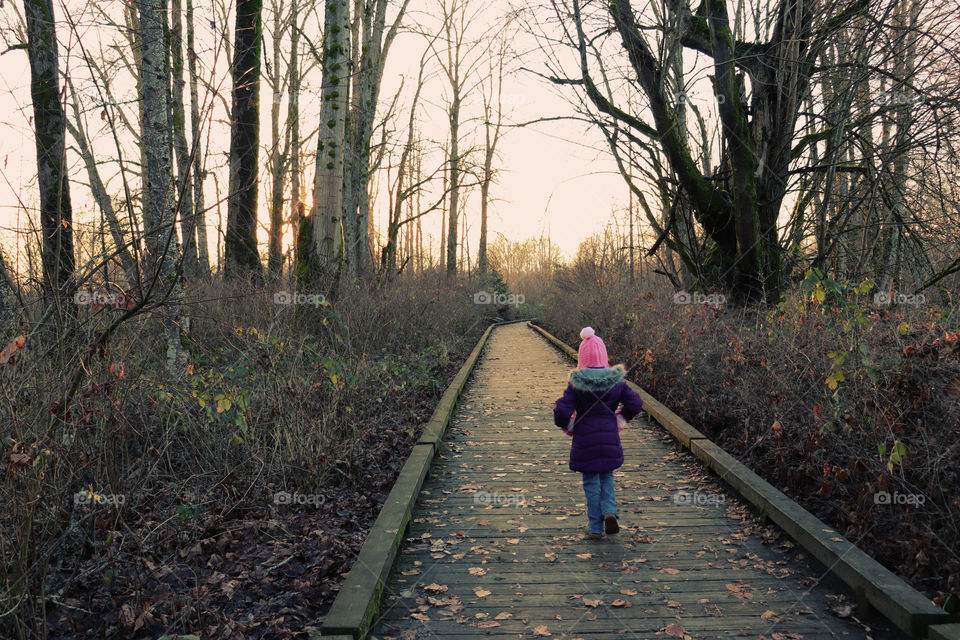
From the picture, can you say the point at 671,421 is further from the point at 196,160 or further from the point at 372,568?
the point at 196,160

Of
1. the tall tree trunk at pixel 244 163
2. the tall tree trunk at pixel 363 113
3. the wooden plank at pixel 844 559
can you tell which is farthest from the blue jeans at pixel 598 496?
the tall tree trunk at pixel 363 113

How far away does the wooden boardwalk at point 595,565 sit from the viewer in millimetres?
3729

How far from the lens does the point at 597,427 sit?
200 inches

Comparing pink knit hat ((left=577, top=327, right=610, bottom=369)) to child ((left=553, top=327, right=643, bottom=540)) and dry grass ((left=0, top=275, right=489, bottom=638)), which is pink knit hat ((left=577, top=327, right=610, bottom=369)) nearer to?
child ((left=553, top=327, right=643, bottom=540))

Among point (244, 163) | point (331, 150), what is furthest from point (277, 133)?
point (331, 150)

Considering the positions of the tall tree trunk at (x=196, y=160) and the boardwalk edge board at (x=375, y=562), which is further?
the tall tree trunk at (x=196, y=160)

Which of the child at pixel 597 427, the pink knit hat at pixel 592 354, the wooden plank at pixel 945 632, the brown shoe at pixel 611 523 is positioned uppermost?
the pink knit hat at pixel 592 354

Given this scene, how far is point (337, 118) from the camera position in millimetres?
11688

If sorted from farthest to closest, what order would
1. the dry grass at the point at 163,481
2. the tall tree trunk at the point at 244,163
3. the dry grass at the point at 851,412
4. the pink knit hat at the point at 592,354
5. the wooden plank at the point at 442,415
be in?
the tall tree trunk at the point at 244,163 < the wooden plank at the point at 442,415 < the pink knit hat at the point at 592,354 < the dry grass at the point at 851,412 < the dry grass at the point at 163,481

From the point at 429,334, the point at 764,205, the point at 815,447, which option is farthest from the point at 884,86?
the point at 429,334

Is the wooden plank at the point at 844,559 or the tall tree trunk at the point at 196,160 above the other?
the tall tree trunk at the point at 196,160

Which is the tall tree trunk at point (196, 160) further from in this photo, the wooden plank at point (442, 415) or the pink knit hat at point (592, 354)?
the wooden plank at point (442, 415)

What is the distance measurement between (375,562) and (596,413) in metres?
2.08

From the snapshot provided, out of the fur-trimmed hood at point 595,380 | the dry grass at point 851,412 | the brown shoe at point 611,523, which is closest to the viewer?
the dry grass at point 851,412
